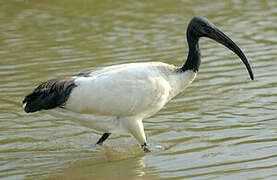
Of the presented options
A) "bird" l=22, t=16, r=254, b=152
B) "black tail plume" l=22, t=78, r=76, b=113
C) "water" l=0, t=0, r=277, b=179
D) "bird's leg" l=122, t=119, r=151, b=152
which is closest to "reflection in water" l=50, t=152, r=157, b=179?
"water" l=0, t=0, r=277, b=179

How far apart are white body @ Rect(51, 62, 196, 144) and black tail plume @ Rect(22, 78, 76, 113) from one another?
0.25 ft

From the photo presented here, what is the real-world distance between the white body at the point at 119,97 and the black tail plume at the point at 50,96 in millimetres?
77

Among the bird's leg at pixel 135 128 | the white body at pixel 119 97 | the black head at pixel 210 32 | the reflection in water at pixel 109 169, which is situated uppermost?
the black head at pixel 210 32

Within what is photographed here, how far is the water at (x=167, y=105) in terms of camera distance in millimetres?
7078

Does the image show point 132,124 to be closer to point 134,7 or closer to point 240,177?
point 240,177

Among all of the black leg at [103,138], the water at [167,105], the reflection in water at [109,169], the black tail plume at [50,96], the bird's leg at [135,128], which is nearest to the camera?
the reflection in water at [109,169]

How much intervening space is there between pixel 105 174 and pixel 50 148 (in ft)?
4.05

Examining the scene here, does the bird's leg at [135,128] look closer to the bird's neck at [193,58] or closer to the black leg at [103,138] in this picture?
the black leg at [103,138]

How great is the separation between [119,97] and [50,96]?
79 cm

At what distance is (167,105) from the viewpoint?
9258 millimetres

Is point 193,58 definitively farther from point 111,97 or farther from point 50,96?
point 50,96

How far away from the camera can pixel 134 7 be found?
16109 millimetres

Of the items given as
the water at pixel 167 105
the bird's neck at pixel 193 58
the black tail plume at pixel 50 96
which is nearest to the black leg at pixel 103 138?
the water at pixel 167 105

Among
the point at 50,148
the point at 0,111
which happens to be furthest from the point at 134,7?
the point at 50,148
